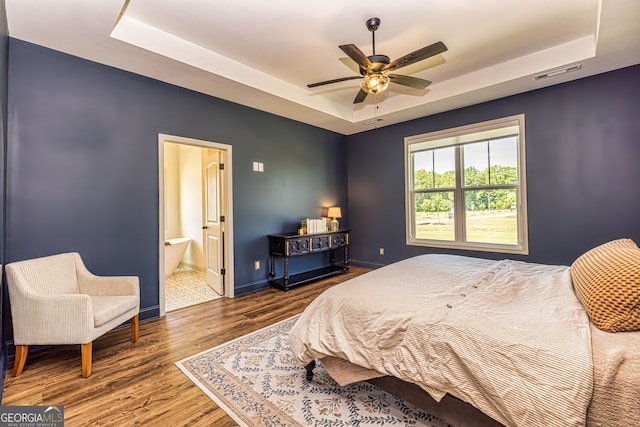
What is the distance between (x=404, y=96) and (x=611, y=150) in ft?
8.39

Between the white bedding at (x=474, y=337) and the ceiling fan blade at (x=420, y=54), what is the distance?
180 centimetres

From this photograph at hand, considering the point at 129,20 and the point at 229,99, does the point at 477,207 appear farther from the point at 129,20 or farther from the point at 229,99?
the point at 129,20

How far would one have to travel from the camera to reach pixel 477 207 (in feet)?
14.2

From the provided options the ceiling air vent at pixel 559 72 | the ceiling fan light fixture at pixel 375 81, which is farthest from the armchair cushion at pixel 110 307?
the ceiling air vent at pixel 559 72

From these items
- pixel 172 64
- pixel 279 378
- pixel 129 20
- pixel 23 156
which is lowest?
pixel 279 378

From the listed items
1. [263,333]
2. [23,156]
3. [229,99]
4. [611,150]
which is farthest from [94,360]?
[611,150]

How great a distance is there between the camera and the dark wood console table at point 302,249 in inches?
164

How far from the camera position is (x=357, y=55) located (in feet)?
7.66

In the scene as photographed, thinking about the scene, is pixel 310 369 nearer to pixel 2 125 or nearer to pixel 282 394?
pixel 282 394

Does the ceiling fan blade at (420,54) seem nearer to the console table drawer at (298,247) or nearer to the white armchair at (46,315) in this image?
the console table drawer at (298,247)

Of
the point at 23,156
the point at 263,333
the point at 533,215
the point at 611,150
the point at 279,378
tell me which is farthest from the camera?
the point at 533,215

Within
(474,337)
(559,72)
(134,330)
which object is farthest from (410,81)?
(134,330)

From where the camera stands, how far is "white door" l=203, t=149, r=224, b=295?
158 inches

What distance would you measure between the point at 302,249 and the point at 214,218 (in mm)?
1406
